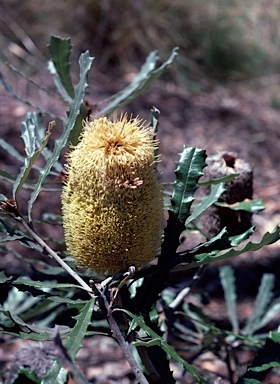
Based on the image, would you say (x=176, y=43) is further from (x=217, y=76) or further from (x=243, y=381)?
(x=243, y=381)

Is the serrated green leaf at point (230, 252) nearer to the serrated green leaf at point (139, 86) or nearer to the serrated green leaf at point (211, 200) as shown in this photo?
the serrated green leaf at point (211, 200)

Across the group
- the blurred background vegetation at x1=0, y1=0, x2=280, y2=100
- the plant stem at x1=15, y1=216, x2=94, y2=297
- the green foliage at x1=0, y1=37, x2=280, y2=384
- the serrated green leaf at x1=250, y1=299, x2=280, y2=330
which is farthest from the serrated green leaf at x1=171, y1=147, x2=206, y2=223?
the blurred background vegetation at x1=0, y1=0, x2=280, y2=100

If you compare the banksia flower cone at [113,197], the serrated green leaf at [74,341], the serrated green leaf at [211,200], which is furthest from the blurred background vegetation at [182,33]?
the serrated green leaf at [74,341]

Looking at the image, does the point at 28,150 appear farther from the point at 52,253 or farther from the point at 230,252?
the point at 230,252

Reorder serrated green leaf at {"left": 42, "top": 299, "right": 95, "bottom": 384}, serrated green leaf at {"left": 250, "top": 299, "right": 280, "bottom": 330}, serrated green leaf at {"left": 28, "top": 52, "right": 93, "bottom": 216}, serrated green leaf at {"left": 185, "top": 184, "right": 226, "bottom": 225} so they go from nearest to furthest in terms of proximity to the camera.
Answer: serrated green leaf at {"left": 42, "top": 299, "right": 95, "bottom": 384}
serrated green leaf at {"left": 28, "top": 52, "right": 93, "bottom": 216}
serrated green leaf at {"left": 185, "top": 184, "right": 226, "bottom": 225}
serrated green leaf at {"left": 250, "top": 299, "right": 280, "bottom": 330}

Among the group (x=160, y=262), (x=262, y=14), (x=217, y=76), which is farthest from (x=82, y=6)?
(x=160, y=262)

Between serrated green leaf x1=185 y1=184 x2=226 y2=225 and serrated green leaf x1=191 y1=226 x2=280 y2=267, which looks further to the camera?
serrated green leaf x1=185 y1=184 x2=226 y2=225

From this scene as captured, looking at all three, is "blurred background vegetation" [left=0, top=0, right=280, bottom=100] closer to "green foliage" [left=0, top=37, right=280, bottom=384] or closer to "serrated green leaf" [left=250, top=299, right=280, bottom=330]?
"serrated green leaf" [left=250, top=299, right=280, bottom=330]
